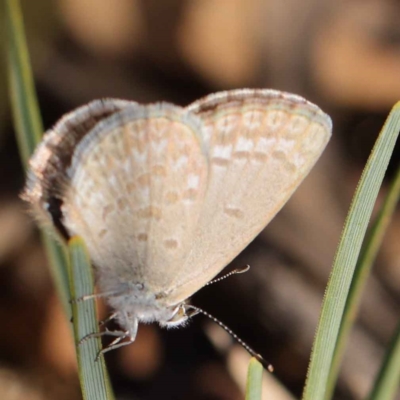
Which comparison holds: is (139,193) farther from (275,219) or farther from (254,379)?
(275,219)

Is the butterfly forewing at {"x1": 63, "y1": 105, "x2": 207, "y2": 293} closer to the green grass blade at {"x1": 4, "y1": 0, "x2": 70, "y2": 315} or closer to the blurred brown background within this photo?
the green grass blade at {"x1": 4, "y1": 0, "x2": 70, "y2": 315}

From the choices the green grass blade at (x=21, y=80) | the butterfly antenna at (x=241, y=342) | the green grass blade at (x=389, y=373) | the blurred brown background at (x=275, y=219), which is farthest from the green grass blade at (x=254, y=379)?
the blurred brown background at (x=275, y=219)

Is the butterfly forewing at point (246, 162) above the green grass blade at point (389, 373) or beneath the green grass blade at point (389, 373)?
above

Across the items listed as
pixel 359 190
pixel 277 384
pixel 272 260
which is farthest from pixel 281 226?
pixel 359 190

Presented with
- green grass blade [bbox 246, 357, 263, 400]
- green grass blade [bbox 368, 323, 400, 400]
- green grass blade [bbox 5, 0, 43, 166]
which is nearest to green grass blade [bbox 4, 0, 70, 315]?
green grass blade [bbox 5, 0, 43, 166]

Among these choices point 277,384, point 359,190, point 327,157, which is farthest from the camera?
point 327,157

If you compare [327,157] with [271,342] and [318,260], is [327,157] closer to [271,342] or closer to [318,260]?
[318,260]

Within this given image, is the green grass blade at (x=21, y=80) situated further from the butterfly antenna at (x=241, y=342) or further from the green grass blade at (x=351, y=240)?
the green grass blade at (x=351, y=240)
